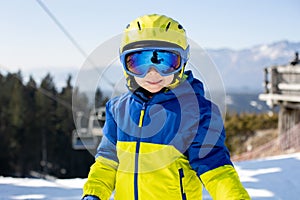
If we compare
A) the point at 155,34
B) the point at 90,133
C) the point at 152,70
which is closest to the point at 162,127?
the point at 152,70

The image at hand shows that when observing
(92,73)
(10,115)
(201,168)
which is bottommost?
(10,115)

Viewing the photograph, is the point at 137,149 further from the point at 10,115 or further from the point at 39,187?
the point at 10,115

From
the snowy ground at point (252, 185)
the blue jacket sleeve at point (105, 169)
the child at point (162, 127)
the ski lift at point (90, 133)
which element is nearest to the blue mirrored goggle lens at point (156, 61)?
the child at point (162, 127)

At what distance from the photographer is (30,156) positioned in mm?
39812

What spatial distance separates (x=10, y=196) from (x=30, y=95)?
1496 inches

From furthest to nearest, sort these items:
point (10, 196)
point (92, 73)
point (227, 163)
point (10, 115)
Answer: point (10, 115)
point (10, 196)
point (92, 73)
point (227, 163)

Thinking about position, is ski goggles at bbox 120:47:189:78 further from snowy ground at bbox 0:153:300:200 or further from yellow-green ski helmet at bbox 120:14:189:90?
snowy ground at bbox 0:153:300:200

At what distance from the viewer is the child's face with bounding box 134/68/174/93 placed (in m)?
1.38

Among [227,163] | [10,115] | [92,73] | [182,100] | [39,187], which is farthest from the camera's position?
[10,115]

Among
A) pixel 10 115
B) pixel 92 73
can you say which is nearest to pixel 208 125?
pixel 92 73

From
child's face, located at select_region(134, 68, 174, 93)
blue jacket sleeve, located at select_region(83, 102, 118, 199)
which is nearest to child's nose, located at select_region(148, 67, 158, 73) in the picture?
child's face, located at select_region(134, 68, 174, 93)

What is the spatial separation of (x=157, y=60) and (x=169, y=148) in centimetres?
30

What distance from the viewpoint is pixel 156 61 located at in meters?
1.36

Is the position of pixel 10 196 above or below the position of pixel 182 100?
below
